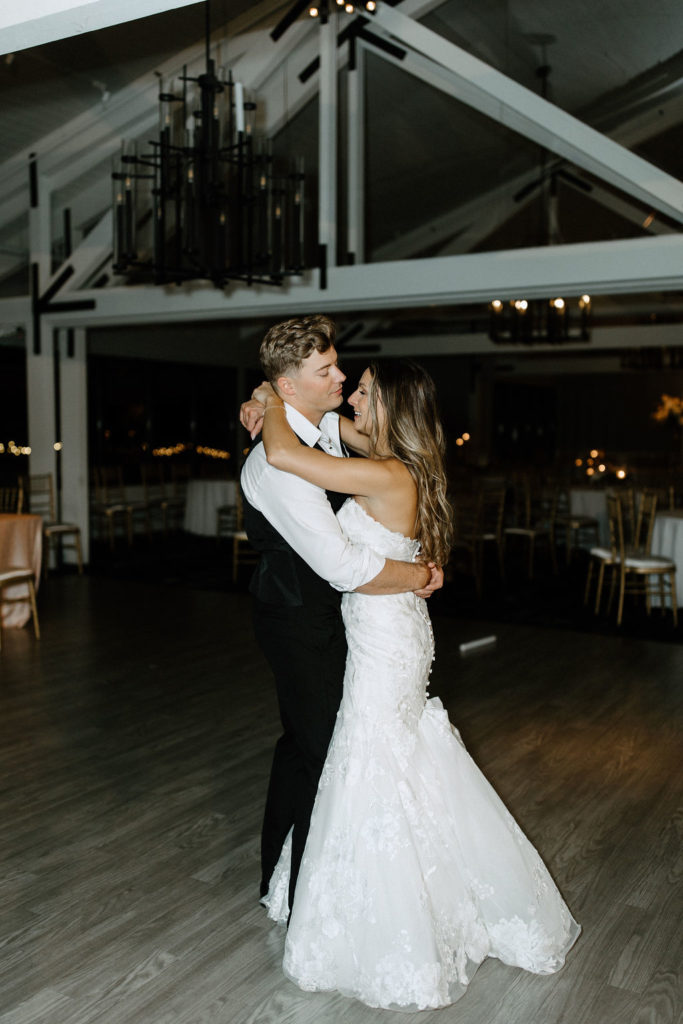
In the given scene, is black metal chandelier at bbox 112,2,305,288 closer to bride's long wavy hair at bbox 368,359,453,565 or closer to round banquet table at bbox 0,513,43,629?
round banquet table at bbox 0,513,43,629

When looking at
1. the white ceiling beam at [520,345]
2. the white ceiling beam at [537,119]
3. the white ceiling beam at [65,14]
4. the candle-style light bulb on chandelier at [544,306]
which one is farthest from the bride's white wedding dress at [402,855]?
the white ceiling beam at [520,345]

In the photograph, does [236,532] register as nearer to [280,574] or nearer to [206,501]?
[206,501]

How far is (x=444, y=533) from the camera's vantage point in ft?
8.37

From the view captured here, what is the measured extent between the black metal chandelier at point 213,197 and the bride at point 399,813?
3.50 meters

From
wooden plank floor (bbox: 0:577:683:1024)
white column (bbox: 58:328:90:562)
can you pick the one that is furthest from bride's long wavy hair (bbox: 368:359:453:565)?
white column (bbox: 58:328:90:562)

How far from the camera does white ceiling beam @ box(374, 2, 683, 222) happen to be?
7000 millimetres

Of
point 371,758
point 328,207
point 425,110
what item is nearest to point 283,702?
point 371,758

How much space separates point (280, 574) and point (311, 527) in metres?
0.23

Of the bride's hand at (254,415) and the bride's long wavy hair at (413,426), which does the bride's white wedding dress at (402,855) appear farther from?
the bride's hand at (254,415)

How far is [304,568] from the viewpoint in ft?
8.16

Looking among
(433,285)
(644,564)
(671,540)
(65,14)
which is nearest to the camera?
(65,14)

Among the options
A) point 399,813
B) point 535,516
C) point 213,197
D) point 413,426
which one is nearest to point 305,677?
point 399,813

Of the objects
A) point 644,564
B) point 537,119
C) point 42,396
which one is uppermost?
point 537,119

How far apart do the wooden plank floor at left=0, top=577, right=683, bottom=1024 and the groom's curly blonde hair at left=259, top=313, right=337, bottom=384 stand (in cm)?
163
